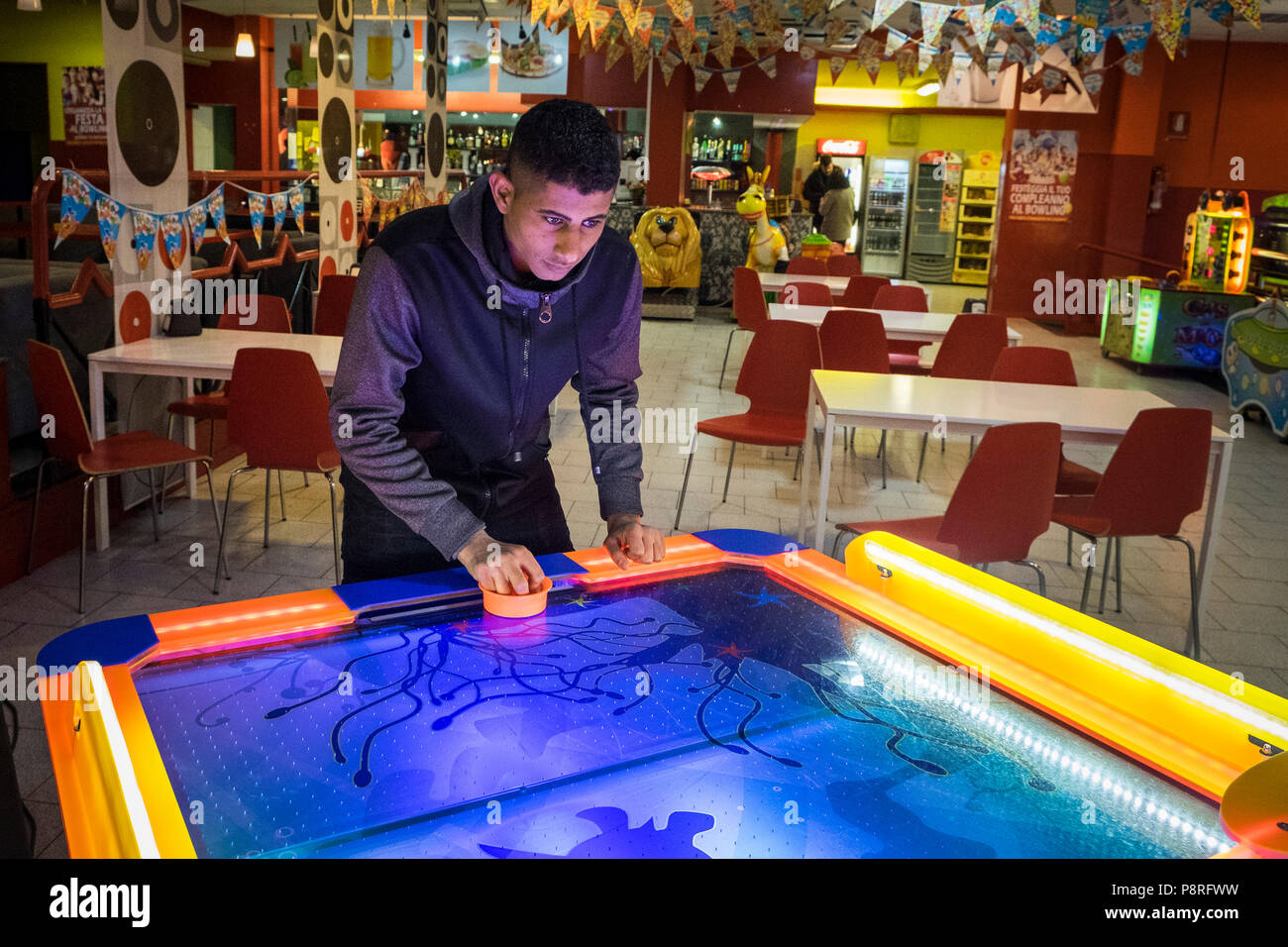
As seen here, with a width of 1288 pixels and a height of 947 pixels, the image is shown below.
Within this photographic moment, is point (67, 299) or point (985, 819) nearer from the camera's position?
point (985, 819)

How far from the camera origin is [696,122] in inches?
598

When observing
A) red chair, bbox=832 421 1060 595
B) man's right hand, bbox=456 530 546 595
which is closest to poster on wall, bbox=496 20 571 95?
red chair, bbox=832 421 1060 595

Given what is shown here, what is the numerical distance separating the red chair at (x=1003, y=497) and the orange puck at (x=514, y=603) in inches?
76.9

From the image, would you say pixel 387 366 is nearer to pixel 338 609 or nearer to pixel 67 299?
pixel 338 609

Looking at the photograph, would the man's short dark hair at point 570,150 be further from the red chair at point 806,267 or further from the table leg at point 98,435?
the red chair at point 806,267

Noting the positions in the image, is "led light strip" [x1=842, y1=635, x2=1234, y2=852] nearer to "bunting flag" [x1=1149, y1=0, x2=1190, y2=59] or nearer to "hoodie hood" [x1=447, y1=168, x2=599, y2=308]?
"hoodie hood" [x1=447, y1=168, x2=599, y2=308]

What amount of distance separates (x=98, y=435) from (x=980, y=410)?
3.65 meters

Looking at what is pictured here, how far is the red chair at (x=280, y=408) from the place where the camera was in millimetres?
4113

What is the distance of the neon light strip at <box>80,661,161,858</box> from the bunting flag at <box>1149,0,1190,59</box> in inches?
310

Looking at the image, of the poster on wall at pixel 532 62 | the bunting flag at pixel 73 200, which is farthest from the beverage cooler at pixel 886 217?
the bunting flag at pixel 73 200

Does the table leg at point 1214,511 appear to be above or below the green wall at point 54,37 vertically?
below

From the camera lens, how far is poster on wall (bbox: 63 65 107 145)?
13.2 meters

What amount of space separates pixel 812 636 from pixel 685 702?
0.34 metres

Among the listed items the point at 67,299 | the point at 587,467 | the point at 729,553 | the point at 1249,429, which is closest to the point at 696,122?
the point at 1249,429
